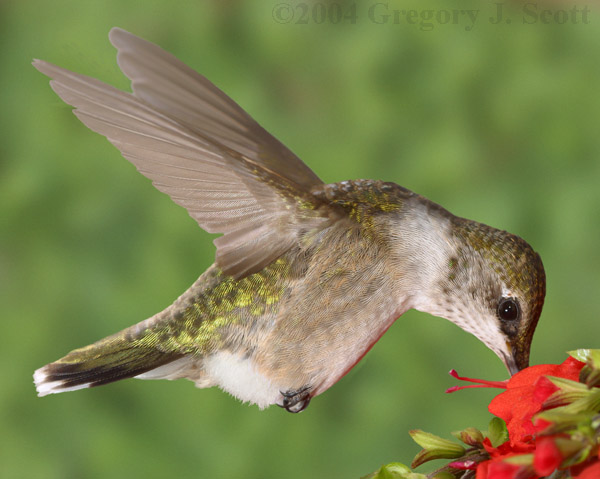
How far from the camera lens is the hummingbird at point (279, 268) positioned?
0.38 meters

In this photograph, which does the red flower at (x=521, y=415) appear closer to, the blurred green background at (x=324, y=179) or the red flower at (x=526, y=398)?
the red flower at (x=526, y=398)

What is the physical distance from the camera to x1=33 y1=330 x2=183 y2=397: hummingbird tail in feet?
1.37

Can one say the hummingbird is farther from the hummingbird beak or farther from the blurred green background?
the blurred green background

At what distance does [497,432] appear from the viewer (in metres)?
0.29

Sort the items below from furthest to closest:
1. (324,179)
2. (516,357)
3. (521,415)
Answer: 1. (324,179)
2. (516,357)
3. (521,415)

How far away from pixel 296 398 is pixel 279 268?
0.29 feet

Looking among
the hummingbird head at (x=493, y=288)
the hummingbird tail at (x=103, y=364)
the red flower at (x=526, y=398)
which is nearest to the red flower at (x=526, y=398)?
the red flower at (x=526, y=398)

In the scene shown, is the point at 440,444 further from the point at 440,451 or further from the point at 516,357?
the point at 516,357

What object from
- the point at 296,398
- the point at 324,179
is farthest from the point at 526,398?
the point at 324,179

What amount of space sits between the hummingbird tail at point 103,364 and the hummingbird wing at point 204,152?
8 centimetres

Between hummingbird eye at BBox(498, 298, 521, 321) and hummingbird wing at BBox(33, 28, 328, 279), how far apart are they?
0.11 meters

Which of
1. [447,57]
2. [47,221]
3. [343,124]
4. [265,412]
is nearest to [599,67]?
[447,57]

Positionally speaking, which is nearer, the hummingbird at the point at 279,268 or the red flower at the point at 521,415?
the red flower at the point at 521,415

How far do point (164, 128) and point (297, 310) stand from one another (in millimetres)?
139
